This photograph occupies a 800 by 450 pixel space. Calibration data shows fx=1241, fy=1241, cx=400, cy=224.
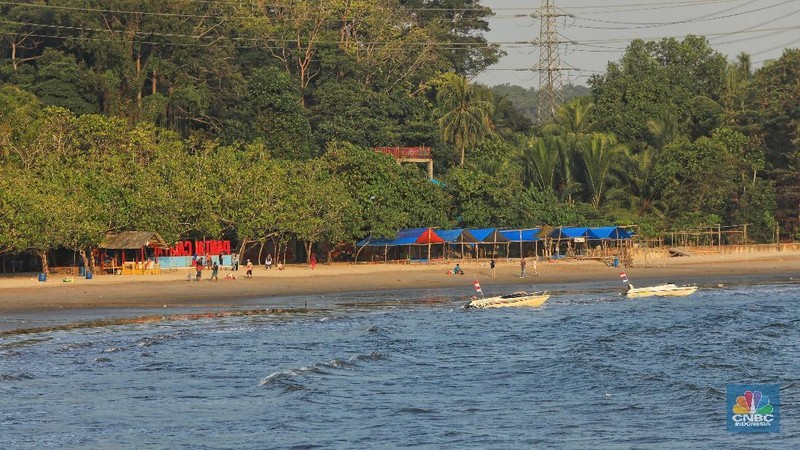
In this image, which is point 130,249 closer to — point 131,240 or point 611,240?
point 131,240

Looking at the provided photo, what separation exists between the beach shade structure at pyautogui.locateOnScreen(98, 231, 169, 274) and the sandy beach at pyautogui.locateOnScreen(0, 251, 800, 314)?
1522 millimetres

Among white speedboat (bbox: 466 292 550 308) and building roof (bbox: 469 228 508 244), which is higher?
building roof (bbox: 469 228 508 244)

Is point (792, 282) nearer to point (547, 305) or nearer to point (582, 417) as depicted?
point (547, 305)

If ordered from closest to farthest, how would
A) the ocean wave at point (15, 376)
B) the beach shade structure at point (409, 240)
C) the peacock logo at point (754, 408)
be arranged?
the peacock logo at point (754, 408) < the ocean wave at point (15, 376) < the beach shade structure at point (409, 240)

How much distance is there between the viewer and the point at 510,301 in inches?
1982

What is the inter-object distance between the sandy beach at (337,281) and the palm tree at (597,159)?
456 inches

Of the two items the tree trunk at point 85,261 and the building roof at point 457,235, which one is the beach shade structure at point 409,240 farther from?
the tree trunk at point 85,261

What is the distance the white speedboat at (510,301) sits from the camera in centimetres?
4969

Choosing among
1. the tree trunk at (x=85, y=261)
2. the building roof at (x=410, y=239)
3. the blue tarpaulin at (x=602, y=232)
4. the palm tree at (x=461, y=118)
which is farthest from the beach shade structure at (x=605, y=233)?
the tree trunk at (x=85, y=261)

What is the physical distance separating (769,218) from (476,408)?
73.0 meters

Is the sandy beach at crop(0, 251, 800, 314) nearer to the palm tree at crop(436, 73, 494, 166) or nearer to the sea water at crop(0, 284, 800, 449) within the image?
the sea water at crop(0, 284, 800, 449)

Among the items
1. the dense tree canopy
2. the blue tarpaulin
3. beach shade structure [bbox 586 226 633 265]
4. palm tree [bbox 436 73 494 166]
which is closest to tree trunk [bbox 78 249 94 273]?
the dense tree canopy

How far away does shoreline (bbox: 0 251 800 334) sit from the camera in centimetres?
4831

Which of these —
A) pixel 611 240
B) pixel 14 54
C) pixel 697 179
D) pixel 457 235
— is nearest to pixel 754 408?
pixel 457 235
